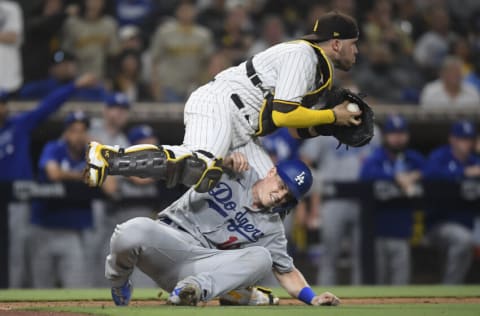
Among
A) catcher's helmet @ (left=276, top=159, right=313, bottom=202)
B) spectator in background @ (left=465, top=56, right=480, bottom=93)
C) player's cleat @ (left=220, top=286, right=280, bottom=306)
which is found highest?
catcher's helmet @ (left=276, top=159, right=313, bottom=202)

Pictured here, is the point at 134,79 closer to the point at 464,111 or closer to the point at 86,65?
the point at 86,65

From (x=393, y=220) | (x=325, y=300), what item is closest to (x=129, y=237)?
(x=325, y=300)

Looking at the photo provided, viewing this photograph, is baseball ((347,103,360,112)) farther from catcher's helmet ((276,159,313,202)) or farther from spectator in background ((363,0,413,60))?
spectator in background ((363,0,413,60))

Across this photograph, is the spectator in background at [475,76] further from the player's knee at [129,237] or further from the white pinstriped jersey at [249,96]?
the player's knee at [129,237]

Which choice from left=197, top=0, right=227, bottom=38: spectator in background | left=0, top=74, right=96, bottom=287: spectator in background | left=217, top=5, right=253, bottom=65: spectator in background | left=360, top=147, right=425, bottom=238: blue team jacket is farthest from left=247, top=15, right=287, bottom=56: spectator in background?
left=0, top=74, right=96, bottom=287: spectator in background

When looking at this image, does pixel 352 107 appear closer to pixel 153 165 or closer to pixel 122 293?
pixel 153 165

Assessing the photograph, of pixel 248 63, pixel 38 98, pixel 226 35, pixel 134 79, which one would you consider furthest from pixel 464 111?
pixel 248 63
